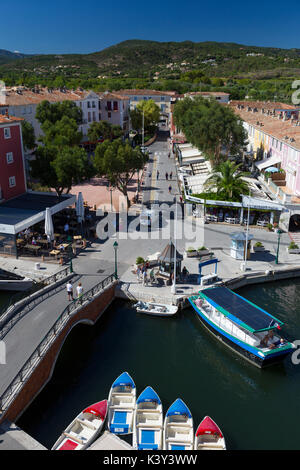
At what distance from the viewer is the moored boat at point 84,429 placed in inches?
628

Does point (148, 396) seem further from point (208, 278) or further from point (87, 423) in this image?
point (208, 278)

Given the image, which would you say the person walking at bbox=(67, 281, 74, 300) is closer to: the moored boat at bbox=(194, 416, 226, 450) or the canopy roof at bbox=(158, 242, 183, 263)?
the canopy roof at bbox=(158, 242, 183, 263)

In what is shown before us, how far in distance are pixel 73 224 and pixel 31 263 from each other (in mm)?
7619

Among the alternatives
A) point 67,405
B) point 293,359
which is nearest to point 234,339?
point 293,359

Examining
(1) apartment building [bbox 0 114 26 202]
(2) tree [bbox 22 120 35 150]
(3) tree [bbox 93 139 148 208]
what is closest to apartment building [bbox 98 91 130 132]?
(2) tree [bbox 22 120 35 150]

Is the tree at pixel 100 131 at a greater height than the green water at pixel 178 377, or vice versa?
the tree at pixel 100 131

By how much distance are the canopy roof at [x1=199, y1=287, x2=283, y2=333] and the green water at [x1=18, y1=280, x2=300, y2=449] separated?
2137mm

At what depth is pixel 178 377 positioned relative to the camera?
69.4ft

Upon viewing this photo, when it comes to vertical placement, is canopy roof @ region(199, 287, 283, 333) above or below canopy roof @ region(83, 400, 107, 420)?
above

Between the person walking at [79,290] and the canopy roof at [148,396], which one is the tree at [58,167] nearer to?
the person walking at [79,290]

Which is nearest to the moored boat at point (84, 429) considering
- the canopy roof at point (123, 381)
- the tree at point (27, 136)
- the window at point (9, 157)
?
the canopy roof at point (123, 381)

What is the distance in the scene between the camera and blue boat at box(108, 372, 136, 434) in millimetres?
17344

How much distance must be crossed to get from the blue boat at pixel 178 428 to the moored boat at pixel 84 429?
9.38 feet

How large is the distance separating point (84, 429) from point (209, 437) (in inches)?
208
